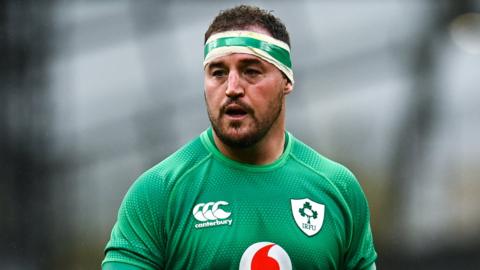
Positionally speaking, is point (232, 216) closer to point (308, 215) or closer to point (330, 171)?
point (308, 215)

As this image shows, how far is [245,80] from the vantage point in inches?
186

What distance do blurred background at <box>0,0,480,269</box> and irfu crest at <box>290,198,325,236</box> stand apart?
6.66 m

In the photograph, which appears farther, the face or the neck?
the neck

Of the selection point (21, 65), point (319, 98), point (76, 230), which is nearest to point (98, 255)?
point (76, 230)

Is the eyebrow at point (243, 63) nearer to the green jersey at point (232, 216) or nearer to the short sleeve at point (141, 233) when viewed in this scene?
the green jersey at point (232, 216)

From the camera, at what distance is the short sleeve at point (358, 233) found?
496 cm

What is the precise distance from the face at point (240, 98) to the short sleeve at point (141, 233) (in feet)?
1.27

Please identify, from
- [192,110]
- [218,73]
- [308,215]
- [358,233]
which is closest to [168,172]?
[218,73]

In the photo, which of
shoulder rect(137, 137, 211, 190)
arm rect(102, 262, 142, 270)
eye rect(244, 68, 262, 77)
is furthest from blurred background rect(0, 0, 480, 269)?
eye rect(244, 68, 262, 77)

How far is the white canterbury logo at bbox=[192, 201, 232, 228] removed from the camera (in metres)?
4.62

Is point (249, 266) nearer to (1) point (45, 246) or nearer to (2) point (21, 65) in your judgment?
(1) point (45, 246)

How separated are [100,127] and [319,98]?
2.62 meters

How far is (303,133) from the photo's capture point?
1246cm

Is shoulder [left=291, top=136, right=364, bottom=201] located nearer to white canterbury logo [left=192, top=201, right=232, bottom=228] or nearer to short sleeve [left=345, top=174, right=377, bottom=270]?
short sleeve [left=345, top=174, right=377, bottom=270]
